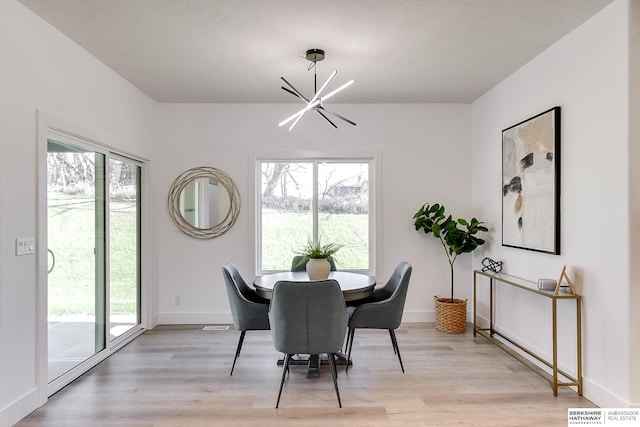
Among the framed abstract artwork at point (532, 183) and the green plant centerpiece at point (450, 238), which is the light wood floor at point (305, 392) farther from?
the framed abstract artwork at point (532, 183)

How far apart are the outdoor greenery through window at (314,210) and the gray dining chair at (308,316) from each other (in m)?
2.03

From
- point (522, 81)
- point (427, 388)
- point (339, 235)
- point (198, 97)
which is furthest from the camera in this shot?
point (339, 235)

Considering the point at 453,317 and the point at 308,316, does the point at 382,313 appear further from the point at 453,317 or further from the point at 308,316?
the point at 453,317

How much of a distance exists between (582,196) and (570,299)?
0.74 metres

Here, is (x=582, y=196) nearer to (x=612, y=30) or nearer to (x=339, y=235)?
(x=612, y=30)

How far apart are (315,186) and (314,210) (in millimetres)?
291

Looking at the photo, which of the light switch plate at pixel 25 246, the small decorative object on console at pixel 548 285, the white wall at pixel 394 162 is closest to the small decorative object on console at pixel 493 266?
the white wall at pixel 394 162

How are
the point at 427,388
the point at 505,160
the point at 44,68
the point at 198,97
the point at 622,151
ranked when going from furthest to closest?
the point at 198,97 → the point at 505,160 → the point at 427,388 → the point at 44,68 → the point at 622,151

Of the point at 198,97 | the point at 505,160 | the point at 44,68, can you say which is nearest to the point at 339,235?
the point at 505,160

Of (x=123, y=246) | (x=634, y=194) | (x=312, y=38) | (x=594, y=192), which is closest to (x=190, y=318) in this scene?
(x=123, y=246)

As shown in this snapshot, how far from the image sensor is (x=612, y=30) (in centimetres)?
237

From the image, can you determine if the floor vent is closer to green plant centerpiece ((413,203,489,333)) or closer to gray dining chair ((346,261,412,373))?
gray dining chair ((346,261,412,373))

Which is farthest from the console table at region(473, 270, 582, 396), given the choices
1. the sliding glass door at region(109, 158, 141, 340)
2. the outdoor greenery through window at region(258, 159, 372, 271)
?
the sliding glass door at region(109, 158, 141, 340)

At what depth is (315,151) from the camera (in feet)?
14.6
